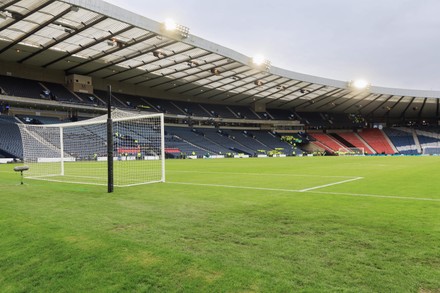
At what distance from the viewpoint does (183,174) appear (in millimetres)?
17859

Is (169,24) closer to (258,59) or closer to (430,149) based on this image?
(258,59)

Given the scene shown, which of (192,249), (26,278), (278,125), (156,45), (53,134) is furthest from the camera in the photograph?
(278,125)

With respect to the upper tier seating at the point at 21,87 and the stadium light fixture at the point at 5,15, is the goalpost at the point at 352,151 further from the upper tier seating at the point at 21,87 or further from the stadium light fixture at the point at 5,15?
the stadium light fixture at the point at 5,15

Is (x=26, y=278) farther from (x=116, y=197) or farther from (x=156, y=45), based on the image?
(x=156, y=45)

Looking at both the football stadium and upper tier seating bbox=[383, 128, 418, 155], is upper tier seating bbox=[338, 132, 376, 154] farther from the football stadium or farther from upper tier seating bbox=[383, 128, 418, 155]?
upper tier seating bbox=[383, 128, 418, 155]

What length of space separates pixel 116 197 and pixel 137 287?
6.16 metres

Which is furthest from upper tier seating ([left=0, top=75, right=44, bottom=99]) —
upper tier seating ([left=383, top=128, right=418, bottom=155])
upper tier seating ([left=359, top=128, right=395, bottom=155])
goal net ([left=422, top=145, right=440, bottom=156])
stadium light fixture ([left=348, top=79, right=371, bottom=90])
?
goal net ([left=422, top=145, right=440, bottom=156])

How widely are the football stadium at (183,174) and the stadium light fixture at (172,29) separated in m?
0.22

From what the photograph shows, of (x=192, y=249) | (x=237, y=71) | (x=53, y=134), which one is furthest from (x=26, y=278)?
(x=237, y=71)

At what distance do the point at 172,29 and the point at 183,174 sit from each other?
1833cm

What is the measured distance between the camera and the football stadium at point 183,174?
390 centimetres

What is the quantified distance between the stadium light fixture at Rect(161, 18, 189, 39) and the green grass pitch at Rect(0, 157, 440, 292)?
84.9ft

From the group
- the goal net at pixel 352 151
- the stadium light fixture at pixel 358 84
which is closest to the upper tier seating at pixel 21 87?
the stadium light fixture at pixel 358 84

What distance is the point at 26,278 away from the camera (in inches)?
155
